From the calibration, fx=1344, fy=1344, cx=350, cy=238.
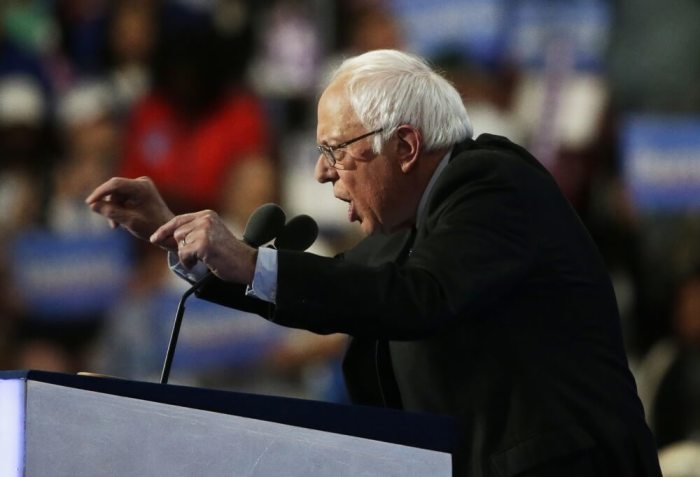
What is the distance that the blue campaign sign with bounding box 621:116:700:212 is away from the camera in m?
6.76

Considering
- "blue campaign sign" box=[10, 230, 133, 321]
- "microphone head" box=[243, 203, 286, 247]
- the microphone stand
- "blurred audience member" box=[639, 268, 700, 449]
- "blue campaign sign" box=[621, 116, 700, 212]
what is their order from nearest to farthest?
the microphone stand < "microphone head" box=[243, 203, 286, 247] < "blurred audience member" box=[639, 268, 700, 449] < "blue campaign sign" box=[10, 230, 133, 321] < "blue campaign sign" box=[621, 116, 700, 212]

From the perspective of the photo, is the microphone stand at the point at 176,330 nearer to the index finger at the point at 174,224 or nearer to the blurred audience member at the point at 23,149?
the index finger at the point at 174,224

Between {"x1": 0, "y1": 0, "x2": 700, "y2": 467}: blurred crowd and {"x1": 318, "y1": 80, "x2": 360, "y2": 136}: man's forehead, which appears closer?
{"x1": 318, "y1": 80, "x2": 360, "y2": 136}: man's forehead

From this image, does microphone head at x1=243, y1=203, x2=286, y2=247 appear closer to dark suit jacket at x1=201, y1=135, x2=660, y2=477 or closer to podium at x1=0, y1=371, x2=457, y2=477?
dark suit jacket at x1=201, y1=135, x2=660, y2=477

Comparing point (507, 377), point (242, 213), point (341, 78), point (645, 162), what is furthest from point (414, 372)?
point (645, 162)

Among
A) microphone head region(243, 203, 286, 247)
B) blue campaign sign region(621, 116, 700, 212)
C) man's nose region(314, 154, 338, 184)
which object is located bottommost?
blue campaign sign region(621, 116, 700, 212)

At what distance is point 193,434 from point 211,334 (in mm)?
4389

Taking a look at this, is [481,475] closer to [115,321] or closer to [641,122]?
[115,321]

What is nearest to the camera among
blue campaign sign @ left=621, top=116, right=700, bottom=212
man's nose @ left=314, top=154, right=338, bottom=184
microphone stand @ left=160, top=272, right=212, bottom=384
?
microphone stand @ left=160, top=272, right=212, bottom=384

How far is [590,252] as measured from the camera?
2574mm

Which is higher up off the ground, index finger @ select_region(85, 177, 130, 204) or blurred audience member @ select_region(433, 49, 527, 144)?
index finger @ select_region(85, 177, 130, 204)

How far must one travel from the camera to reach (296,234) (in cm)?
263

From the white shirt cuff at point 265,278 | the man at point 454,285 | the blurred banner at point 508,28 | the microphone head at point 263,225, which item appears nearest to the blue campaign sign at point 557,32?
the blurred banner at point 508,28

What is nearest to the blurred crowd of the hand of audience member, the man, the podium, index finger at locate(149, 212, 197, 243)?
the hand of audience member
